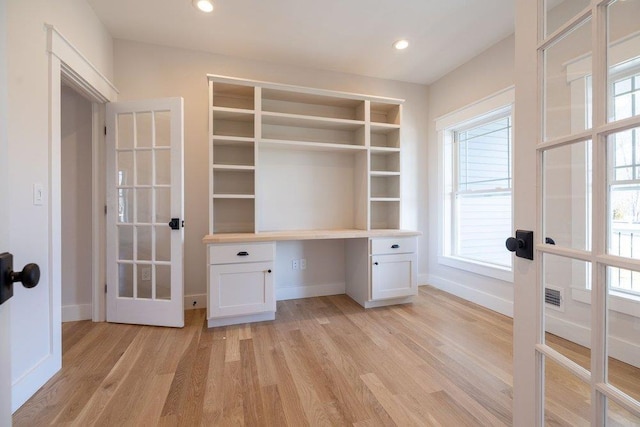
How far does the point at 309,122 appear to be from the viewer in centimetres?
292

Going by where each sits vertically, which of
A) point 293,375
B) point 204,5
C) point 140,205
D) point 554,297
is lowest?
point 293,375

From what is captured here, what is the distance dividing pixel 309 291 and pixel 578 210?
275 cm

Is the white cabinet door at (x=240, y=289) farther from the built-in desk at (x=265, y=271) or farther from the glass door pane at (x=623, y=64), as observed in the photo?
the glass door pane at (x=623, y=64)

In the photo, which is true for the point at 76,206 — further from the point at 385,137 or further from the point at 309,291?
the point at 385,137

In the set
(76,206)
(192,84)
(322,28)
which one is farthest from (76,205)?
(322,28)

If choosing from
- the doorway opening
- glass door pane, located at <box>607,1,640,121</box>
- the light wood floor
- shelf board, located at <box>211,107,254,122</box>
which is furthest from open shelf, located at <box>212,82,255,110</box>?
glass door pane, located at <box>607,1,640,121</box>

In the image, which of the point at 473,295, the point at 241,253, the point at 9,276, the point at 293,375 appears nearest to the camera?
the point at 9,276

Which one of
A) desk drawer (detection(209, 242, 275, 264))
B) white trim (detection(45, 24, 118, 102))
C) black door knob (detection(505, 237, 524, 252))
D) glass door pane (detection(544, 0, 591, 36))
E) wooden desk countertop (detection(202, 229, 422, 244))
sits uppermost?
white trim (detection(45, 24, 118, 102))

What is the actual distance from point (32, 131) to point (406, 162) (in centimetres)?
347

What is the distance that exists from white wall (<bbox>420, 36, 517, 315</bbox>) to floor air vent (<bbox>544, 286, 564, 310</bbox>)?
2.16 metres

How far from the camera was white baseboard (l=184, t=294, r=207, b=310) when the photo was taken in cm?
276

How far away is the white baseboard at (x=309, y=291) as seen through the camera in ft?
10.1

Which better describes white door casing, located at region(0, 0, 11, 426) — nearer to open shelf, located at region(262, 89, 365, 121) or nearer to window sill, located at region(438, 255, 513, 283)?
open shelf, located at region(262, 89, 365, 121)

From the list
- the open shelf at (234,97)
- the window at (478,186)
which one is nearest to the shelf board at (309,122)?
the open shelf at (234,97)
